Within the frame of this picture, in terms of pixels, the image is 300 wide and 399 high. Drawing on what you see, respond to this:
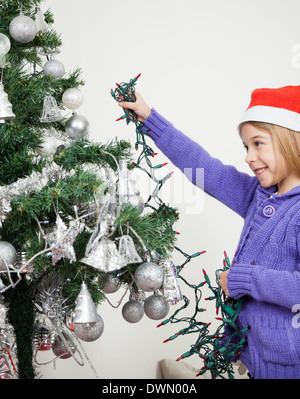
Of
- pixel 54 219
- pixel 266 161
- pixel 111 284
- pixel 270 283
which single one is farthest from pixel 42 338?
pixel 266 161

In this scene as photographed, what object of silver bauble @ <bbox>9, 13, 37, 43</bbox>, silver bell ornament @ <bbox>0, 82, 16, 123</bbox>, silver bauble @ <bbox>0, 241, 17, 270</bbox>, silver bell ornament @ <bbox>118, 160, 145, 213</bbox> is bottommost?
silver bauble @ <bbox>0, 241, 17, 270</bbox>

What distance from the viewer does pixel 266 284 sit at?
1.03 meters

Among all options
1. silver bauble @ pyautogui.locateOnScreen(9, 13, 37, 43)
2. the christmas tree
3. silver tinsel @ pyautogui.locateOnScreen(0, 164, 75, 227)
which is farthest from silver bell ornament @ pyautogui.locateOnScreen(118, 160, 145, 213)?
silver bauble @ pyautogui.locateOnScreen(9, 13, 37, 43)

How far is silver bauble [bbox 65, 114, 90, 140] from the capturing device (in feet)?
3.87

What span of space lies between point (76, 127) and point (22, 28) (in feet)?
0.81

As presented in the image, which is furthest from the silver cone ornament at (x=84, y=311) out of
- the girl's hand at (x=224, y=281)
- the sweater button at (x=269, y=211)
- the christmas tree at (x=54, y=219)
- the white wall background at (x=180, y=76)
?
the white wall background at (x=180, y=76)

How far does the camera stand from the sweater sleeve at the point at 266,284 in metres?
1.01

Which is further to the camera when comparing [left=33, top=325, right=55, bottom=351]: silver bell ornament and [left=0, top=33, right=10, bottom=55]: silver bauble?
[left=33, top=325, right=55, bottom=351]: silver bell ornament

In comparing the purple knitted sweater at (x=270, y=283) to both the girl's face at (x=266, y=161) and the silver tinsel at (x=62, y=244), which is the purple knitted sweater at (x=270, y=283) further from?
the silver tinsel at (x=62, y=244)

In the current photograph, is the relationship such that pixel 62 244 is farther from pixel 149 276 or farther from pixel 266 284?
pixel 266 284

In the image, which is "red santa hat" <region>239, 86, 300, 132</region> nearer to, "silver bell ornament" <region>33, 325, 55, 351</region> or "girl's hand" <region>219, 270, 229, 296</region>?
"girl's hand" <region>219, 270, 229, 296</region>

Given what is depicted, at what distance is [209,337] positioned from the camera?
1159 millimetres
